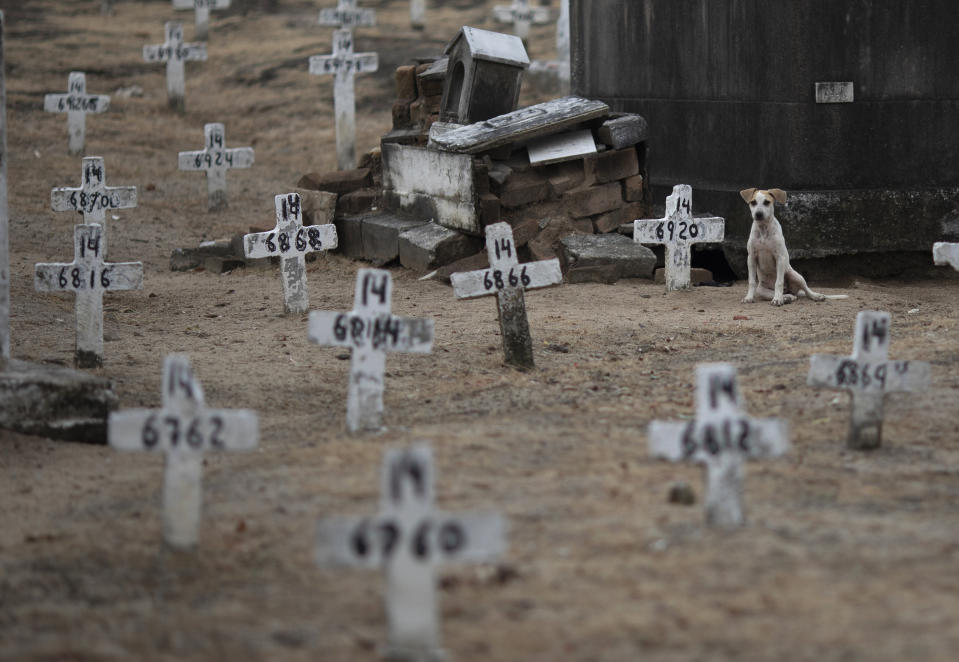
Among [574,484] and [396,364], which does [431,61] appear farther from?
[574,484]

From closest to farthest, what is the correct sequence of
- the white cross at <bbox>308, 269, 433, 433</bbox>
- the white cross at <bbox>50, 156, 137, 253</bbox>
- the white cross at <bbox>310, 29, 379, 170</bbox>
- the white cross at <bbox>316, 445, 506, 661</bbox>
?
the white cross at <bbox>316, 445, 506, 661</bbox>, the white cross at <bbox>308, 269, 433, 433</bbox>, the white cross at <bbox>50, 156, 137, 253</bbox>, the white cross at <bbox>310, 29, 379, 170</bbox>

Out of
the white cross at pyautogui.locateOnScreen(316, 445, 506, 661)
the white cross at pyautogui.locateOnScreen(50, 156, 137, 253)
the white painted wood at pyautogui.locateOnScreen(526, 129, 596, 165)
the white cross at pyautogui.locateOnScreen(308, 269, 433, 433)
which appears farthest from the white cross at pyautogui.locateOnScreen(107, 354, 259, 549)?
the white painted wood at pyautogui.locateOnScreen(526, 129, 596, 165)

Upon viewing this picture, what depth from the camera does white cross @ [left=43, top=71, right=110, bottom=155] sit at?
702 inches

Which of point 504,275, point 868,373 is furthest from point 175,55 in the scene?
point 868,373

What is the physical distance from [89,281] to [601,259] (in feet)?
16.4

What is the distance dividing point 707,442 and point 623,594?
2.45 feet

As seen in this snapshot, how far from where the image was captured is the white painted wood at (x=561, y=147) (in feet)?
40.1

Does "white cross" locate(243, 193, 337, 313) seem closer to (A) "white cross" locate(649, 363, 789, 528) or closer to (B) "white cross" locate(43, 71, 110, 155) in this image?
(A) "white cross" locate(649, 363, 789, 528)

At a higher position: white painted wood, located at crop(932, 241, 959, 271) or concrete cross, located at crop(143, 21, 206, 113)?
concrete cross, located at crop(143, 21, 206, 113)

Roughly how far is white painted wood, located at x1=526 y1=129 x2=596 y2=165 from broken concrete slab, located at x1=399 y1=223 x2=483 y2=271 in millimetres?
968

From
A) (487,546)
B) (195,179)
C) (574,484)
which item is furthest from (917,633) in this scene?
(195,179)

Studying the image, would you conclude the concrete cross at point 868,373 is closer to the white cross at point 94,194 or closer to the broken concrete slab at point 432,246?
the broken concrete slab at point 432,246

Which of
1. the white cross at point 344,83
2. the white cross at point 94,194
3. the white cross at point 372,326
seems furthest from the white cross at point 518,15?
the white cross at point 372,326

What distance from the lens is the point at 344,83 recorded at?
→ 1753cm
